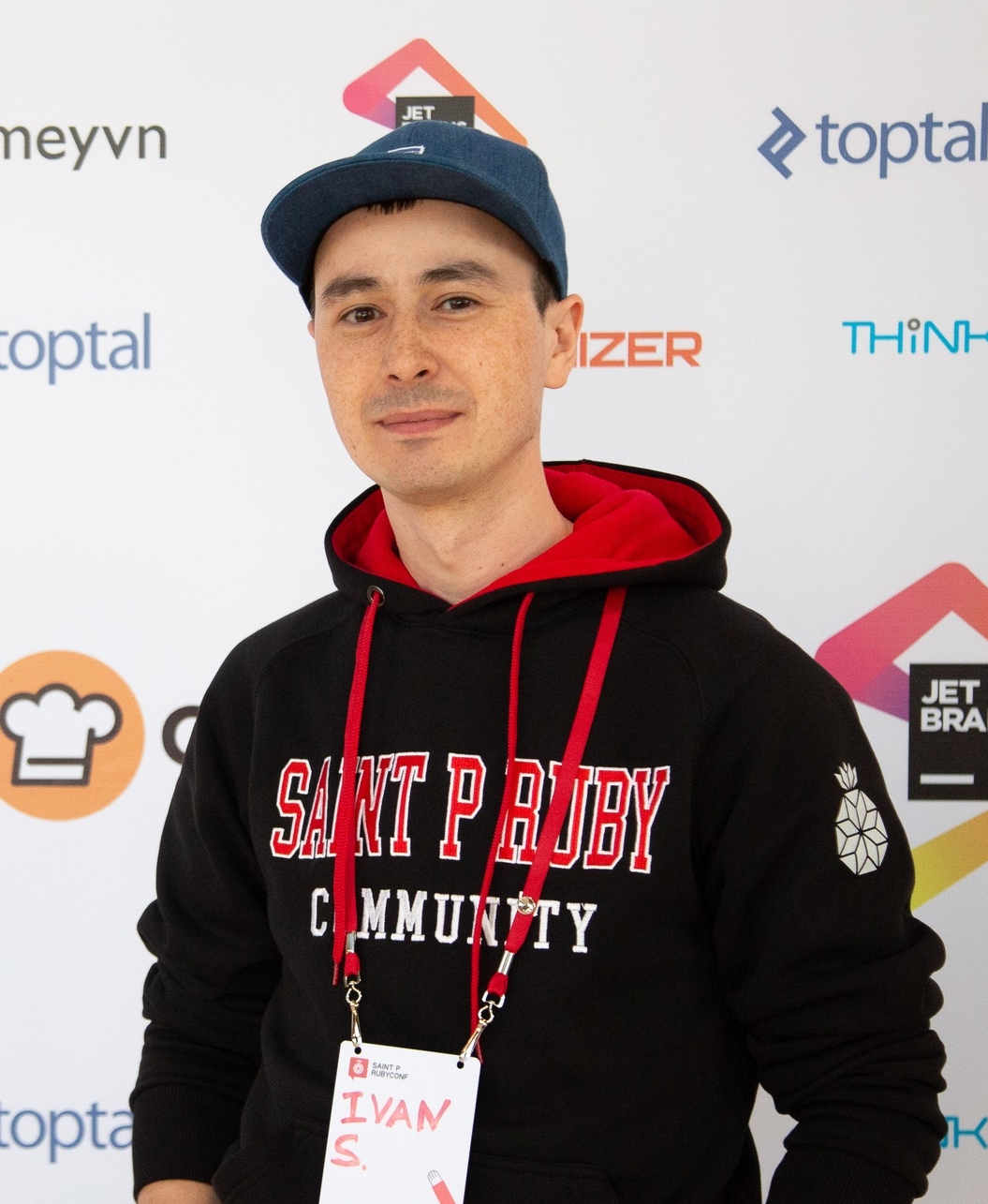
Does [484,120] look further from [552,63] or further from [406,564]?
[406,564]

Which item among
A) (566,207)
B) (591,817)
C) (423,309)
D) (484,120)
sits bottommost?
(591,817)

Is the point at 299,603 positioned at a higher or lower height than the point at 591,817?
higher

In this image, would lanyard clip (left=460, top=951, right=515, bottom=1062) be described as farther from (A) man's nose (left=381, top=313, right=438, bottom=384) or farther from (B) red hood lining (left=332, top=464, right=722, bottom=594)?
(A) man's nose (left=381, top=313, right=438, bottom=384)

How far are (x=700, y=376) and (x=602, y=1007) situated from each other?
1.01 metres

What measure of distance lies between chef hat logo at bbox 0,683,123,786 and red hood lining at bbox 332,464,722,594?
75 cm

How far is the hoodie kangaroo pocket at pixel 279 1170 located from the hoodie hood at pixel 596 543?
46 centimetres

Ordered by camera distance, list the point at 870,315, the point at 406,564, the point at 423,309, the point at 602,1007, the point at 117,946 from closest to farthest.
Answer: the point at 602,1007 → the point at 423,309 → the point at 406,564 → the point at 870,315 → the point at 117,946

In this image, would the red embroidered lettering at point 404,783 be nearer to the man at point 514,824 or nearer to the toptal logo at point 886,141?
the man at point 514,824

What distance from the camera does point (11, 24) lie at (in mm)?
1780

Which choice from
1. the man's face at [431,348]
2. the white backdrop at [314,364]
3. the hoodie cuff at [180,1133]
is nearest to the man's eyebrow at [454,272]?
the man's face at [431,348]

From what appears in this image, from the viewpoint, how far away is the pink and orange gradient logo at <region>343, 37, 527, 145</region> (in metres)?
1.73

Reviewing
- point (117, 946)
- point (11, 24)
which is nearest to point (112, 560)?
point (117, 946)

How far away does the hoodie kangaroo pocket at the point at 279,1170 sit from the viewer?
3.37 feet

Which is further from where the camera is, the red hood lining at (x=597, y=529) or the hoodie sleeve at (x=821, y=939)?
the red hood lining at (x=597, y=529)
